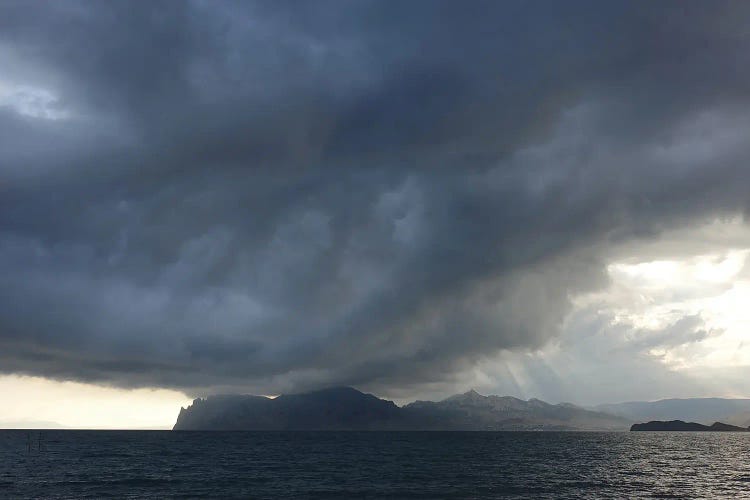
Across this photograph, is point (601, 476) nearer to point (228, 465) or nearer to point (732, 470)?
point (732, 470)

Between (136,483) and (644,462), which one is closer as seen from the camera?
(136,483)

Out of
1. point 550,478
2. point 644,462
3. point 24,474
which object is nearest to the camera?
point 550,478

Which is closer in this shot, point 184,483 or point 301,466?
point 184,483

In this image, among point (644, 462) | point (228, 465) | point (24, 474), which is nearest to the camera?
point (24, 474)

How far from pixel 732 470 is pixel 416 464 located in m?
76.6

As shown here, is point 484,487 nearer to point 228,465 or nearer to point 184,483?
point 184,483

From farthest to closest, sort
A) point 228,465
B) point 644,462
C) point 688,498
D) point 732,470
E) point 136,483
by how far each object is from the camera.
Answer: point 644,462 < point 228,465 < point 732,470 < point 136,483 < point 688,498

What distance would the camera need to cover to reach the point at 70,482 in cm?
11100

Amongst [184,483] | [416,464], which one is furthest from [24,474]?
[416,464]

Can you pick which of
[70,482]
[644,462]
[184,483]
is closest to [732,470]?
[644,462]

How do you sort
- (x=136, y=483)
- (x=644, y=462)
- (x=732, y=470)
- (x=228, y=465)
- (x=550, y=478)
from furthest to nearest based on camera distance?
(x=644, y=462) → (x=228, y=465) → (x=732, y=470) → (x=550, y=478) → (x=136, y=483)

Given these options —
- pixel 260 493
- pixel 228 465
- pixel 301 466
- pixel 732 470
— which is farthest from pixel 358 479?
pixel 732 470

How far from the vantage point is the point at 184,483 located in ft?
359

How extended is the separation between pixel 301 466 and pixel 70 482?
177ft
